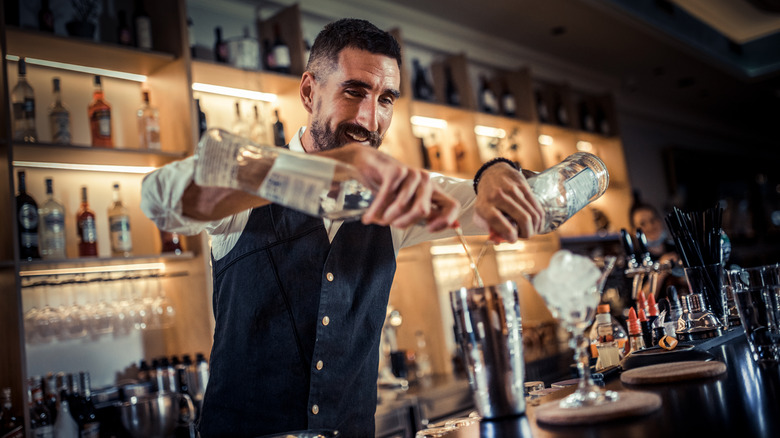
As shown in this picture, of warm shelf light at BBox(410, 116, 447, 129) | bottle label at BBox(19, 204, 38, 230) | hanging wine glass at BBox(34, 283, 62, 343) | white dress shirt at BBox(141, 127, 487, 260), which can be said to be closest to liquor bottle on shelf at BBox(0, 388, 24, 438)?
hanging wine glass at BBox(34, 283, 62, 343)

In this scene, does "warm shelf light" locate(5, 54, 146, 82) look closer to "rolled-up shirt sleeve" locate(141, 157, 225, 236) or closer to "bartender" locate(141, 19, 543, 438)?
"bartender" locate(141, 19, 543, 438)

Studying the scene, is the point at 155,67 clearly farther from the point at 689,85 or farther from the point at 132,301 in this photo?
the point at 689,85

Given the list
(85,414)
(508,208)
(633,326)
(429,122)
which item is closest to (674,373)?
(508,208)

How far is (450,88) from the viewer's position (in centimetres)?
440

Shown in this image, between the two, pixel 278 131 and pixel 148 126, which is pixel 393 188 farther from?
pixel 278 131

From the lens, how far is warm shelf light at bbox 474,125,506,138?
15.5ft

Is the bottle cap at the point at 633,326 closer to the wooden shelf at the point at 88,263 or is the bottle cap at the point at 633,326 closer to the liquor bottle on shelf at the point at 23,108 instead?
the wooden shelf at the point at 88,263

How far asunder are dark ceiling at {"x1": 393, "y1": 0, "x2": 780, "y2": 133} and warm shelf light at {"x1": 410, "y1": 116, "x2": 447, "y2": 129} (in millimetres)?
742

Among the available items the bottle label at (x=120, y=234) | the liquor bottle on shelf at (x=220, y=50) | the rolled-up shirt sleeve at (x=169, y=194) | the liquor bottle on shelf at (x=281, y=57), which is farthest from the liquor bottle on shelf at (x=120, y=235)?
the rolled-up shirt sleeve at (x=169, y=194)

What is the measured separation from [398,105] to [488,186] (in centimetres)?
269

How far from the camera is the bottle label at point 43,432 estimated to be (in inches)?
84.9

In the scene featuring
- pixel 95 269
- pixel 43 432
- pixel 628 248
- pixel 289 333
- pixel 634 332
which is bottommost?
pixel 43 432

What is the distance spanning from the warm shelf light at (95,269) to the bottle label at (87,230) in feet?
0.37

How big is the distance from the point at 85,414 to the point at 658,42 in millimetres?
5123
